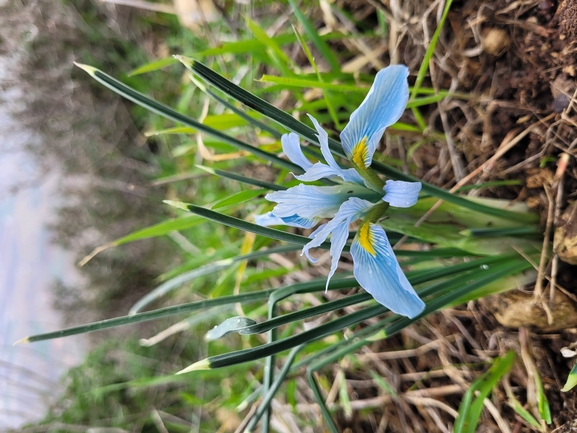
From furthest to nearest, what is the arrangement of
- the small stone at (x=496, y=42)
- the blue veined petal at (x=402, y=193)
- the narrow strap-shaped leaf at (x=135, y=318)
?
the small stone at (x=496, y=42) < the narrow strap-shaped leaf at (x=135, y=318) < the blue veined petal at (x=402, y=193)

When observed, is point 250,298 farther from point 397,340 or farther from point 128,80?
point 128,80

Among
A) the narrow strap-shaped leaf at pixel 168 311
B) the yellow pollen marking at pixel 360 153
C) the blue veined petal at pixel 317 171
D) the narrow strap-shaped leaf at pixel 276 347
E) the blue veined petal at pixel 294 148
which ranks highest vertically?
the blue veined petal at pixel 294 148

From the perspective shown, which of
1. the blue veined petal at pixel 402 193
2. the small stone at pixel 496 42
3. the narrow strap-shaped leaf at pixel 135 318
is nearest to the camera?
the blue veined petal at pixel 402 193

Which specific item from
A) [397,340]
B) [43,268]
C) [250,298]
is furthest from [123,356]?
[250,298]

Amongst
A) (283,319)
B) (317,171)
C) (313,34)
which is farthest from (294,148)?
(313,34)

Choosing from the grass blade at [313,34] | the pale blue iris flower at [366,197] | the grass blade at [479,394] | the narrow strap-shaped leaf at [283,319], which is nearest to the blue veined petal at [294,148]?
the pale blue iris flower at [366,197]

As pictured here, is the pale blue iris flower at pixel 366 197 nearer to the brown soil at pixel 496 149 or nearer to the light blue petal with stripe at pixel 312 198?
the light blue petal with stripe at pixel 312 198

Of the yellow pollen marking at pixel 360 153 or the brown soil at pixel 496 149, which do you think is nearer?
the yellow pollen marking at pixel 360 153
